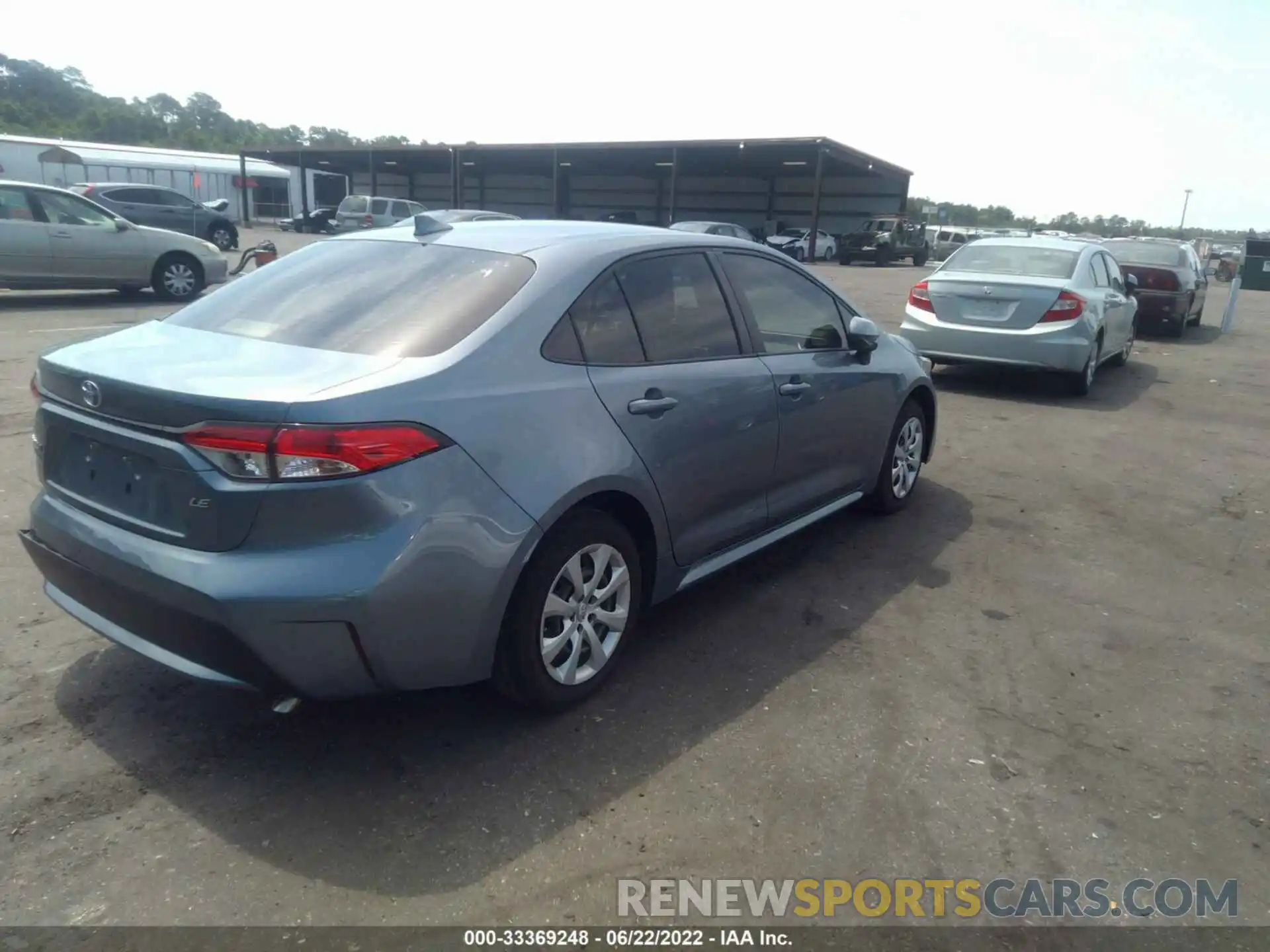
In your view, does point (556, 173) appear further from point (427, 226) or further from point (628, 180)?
point (427, 226)

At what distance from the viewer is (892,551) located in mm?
5246

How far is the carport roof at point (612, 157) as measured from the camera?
3878 cm

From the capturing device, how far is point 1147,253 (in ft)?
51.8

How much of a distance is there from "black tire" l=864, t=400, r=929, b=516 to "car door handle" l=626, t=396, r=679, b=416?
87.1 inches

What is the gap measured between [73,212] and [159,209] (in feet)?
40.4

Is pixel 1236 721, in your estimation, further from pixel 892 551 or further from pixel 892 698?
pixel 892 551

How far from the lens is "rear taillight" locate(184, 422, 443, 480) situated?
264 cm

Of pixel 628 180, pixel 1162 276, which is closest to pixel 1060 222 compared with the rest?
pixel 628 180

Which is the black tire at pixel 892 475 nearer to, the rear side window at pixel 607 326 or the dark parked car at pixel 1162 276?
the rear side window at pixel 607 326

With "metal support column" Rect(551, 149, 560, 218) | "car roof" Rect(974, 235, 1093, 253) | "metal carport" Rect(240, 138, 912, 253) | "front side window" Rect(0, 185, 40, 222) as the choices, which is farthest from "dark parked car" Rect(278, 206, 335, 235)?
"car roof" Rect(974, 235, 1093, 253)

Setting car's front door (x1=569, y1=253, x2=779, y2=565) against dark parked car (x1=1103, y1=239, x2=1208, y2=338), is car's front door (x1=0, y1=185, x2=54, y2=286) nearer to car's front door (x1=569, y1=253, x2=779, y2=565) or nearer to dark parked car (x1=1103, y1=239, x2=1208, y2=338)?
car's front door (x1=569, y1=253, x2=779, y2=565)

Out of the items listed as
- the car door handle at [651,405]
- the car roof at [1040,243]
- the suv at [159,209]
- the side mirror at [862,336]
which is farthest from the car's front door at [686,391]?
the suv at [159,209]

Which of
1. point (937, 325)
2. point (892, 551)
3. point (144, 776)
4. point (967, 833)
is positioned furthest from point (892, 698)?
point (937, 325)

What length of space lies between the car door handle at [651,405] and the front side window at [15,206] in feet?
41.0
